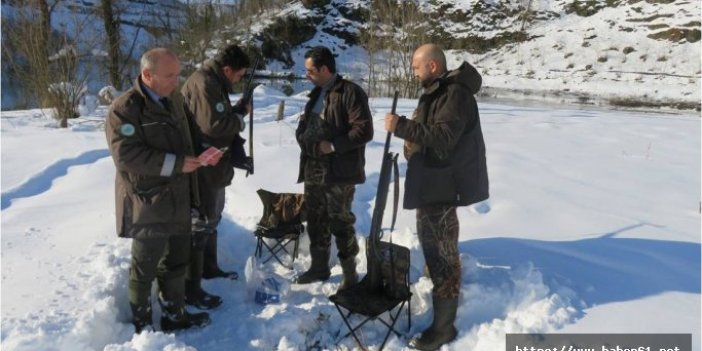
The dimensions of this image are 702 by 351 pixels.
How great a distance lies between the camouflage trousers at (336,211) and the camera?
3.45m

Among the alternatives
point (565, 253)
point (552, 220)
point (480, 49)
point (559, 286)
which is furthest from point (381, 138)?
point (480, 49)

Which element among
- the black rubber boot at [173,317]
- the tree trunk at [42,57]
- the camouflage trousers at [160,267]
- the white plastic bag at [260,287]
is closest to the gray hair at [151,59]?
the camouflage trousers at [160,267]

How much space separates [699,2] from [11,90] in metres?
35.7

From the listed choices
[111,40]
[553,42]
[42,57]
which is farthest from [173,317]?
[553,42]

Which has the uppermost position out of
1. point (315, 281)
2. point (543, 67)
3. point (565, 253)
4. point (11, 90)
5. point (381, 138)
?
point (543, 67)

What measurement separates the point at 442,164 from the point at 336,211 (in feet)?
3.15

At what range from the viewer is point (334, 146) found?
327 centimetres

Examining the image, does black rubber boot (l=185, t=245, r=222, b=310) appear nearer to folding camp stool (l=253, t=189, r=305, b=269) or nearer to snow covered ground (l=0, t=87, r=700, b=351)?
snow covered ground (l=0, t=87, r=700, b=351)

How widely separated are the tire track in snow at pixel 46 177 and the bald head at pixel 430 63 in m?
4.08

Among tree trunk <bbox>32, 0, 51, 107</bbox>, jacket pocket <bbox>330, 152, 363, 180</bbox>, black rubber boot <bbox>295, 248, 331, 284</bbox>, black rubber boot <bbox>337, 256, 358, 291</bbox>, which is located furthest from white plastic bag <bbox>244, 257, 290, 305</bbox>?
tree trunk <bbox>32, 0, 51, 107</bbox>

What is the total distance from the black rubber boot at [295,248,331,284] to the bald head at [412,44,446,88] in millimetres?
1594

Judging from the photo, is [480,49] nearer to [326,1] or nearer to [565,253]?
[326,1]

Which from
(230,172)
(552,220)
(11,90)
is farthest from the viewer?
(11,90)

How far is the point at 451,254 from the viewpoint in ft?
9.47
